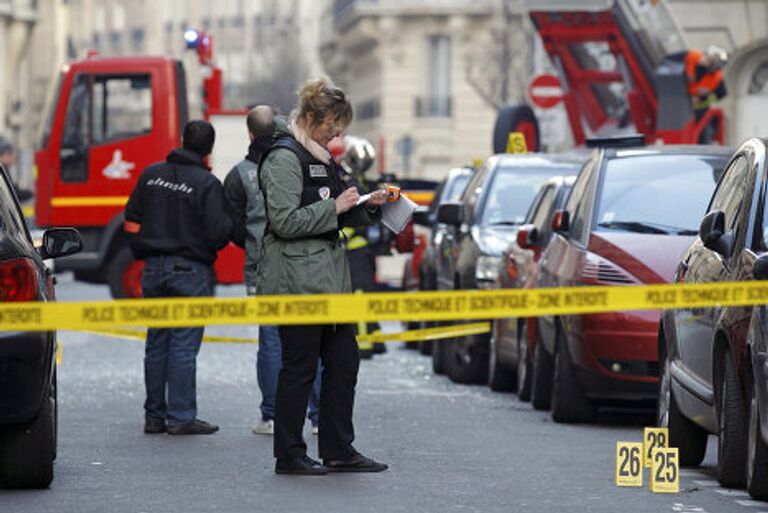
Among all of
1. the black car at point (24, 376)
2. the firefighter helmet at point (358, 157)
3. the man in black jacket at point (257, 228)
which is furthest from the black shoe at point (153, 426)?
the firefighter helmet at point (358, 157)

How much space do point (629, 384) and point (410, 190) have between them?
1863 cm

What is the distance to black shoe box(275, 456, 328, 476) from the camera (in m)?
12.3

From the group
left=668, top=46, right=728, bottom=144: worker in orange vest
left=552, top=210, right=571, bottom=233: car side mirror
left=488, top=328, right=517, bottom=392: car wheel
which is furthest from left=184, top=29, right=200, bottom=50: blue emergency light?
left=552, top=210, right=571, bottom=233: car side mirror

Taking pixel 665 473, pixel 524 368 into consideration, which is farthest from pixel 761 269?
pixel 524 368

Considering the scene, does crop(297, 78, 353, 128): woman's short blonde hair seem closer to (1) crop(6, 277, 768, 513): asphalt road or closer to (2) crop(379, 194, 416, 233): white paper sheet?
(2) crop(379, 194, 416, 233): white paper sheet

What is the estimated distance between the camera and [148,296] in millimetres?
15281

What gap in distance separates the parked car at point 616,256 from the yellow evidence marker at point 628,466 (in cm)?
341

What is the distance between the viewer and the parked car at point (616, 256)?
51.1 ft

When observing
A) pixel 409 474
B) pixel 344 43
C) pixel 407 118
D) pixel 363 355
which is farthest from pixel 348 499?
pixel 344 43

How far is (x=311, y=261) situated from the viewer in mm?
12297

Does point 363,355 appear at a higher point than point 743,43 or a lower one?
lower

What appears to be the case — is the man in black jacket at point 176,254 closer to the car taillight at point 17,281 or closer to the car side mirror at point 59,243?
the car side mirror at point 59,243

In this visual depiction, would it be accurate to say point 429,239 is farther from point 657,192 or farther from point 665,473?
point 665,473

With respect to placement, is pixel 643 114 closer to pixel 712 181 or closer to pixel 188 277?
pixel 712 181
